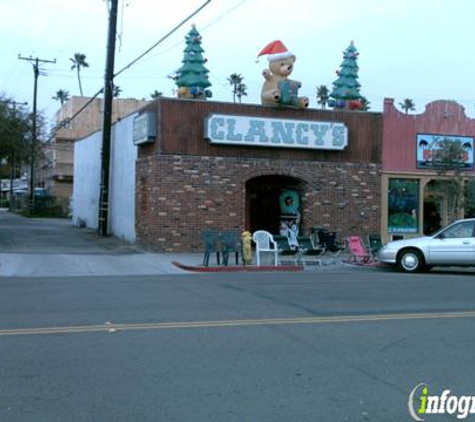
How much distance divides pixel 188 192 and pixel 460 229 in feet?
28.9

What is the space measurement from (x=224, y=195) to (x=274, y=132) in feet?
9.05

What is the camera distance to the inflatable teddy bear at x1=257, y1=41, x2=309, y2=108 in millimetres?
23266

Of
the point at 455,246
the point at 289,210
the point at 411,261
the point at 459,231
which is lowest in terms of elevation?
the point at 411,261

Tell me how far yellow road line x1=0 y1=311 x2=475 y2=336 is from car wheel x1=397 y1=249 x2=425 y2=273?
779cm

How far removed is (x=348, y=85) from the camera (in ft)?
82.8

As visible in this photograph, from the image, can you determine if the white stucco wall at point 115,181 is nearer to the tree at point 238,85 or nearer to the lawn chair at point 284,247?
the lawn chair at point 284,247

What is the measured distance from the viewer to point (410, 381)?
20.9ft

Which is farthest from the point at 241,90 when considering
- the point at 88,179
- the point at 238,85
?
the point at 88,179

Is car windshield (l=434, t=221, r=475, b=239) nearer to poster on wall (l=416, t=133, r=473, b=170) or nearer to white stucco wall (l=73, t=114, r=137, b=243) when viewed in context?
poster on wall (l=416, t=133, r=473, b=170)

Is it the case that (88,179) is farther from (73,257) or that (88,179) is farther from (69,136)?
(69,136)

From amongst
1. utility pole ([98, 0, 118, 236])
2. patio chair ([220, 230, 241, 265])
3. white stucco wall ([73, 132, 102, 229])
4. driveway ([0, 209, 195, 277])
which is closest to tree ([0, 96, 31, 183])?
white stucco wall ([73, 132, 102, 229])

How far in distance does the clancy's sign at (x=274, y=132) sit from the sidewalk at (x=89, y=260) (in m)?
4.07

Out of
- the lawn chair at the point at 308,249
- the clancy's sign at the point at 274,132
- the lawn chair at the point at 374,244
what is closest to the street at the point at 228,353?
the lawn chair at the point at 308,249

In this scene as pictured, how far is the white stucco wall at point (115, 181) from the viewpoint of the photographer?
25.6 metres
